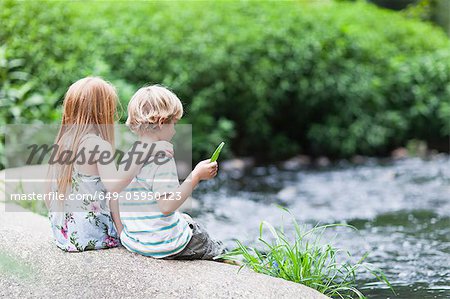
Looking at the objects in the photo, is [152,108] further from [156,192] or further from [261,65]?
[261,65]

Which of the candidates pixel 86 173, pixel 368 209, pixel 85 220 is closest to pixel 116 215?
pixel 85 220

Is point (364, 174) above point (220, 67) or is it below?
below

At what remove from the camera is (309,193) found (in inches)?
296

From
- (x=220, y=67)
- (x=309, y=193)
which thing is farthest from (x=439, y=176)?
(x=220, y=67)

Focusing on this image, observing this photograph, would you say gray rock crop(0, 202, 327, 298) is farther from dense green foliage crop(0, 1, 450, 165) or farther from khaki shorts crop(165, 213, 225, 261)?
dense green foliage crop(0, 1, 450, 165)

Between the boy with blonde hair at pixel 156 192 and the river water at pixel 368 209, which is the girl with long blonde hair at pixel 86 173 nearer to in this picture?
the boy with blonde hair at pixel 156 192

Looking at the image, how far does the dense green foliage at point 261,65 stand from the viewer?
314 inches

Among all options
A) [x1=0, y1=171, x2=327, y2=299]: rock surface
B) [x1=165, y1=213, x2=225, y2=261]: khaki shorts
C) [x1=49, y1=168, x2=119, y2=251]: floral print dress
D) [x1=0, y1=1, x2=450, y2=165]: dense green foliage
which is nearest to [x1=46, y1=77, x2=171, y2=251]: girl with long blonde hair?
[x1=49, y1=168, x2=119, y2=251]: floral print dress

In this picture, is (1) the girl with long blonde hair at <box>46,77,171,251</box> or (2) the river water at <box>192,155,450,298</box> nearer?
(1) the girl with long blonde hair at <box>46,77,171,251</box>

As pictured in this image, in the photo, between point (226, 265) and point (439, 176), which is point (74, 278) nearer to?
point (226, 265)

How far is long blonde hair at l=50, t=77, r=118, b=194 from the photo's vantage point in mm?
3449

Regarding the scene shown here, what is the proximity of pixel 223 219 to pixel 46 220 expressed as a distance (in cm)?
241

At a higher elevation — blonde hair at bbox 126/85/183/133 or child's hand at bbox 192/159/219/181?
blonde hair at bbox 126/85/183/133

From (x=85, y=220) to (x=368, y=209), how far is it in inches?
150
